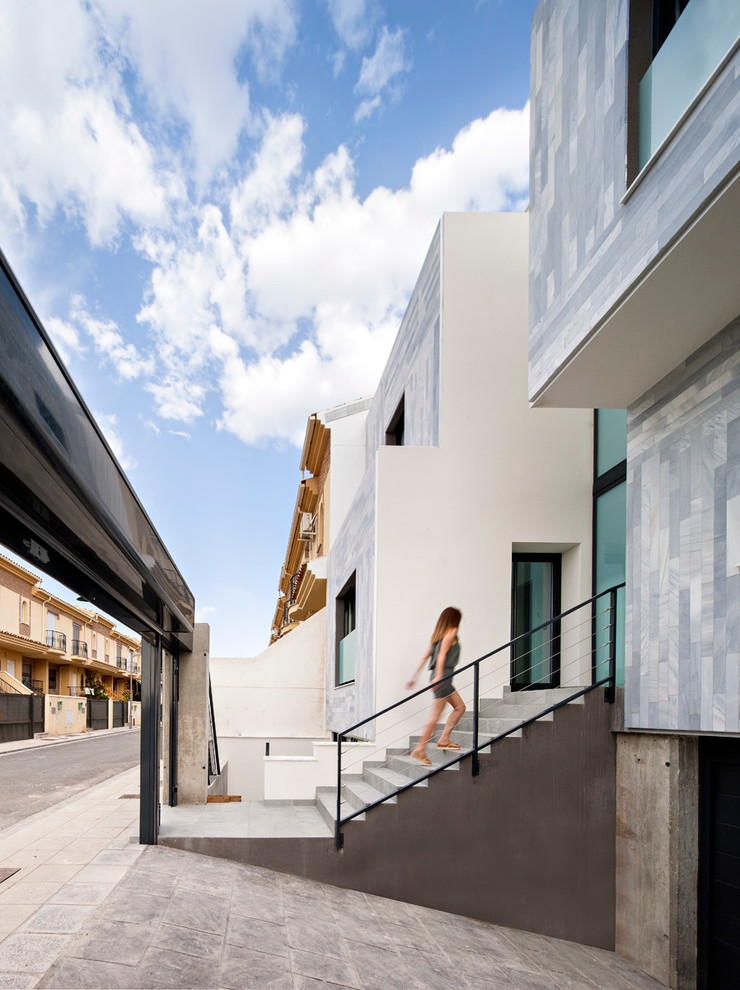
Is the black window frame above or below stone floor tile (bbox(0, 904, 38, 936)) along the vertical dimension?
above

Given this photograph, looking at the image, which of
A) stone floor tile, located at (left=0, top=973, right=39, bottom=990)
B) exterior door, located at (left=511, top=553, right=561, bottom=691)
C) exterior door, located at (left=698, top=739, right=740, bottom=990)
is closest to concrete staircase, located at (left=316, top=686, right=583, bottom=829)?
exterior door, located at (left=511, top=553, right=561, bottom=691)

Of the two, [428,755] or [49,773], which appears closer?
[428,755]

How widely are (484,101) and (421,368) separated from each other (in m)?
3.64

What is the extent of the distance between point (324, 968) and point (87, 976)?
161 cm

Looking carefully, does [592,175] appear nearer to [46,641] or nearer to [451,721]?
[451,721]

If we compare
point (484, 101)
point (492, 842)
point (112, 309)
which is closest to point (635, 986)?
point (492, 842)

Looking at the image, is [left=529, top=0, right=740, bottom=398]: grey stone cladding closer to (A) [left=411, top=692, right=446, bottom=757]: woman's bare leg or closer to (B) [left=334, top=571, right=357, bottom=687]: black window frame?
(A) [left=411, top=692, right=446, bottom=757]: woman's bare leg

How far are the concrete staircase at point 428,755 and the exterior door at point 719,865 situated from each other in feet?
4.79

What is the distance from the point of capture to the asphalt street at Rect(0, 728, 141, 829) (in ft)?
37.4

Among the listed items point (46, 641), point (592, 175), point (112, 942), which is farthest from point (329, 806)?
point (46, 641)

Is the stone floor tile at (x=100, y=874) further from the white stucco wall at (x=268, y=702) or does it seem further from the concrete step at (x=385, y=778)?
the white stucco wall at (x=268, y=702)

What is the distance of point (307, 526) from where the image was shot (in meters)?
25.9

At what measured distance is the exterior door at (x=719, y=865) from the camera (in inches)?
236

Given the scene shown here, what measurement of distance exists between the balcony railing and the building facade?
142 feet
